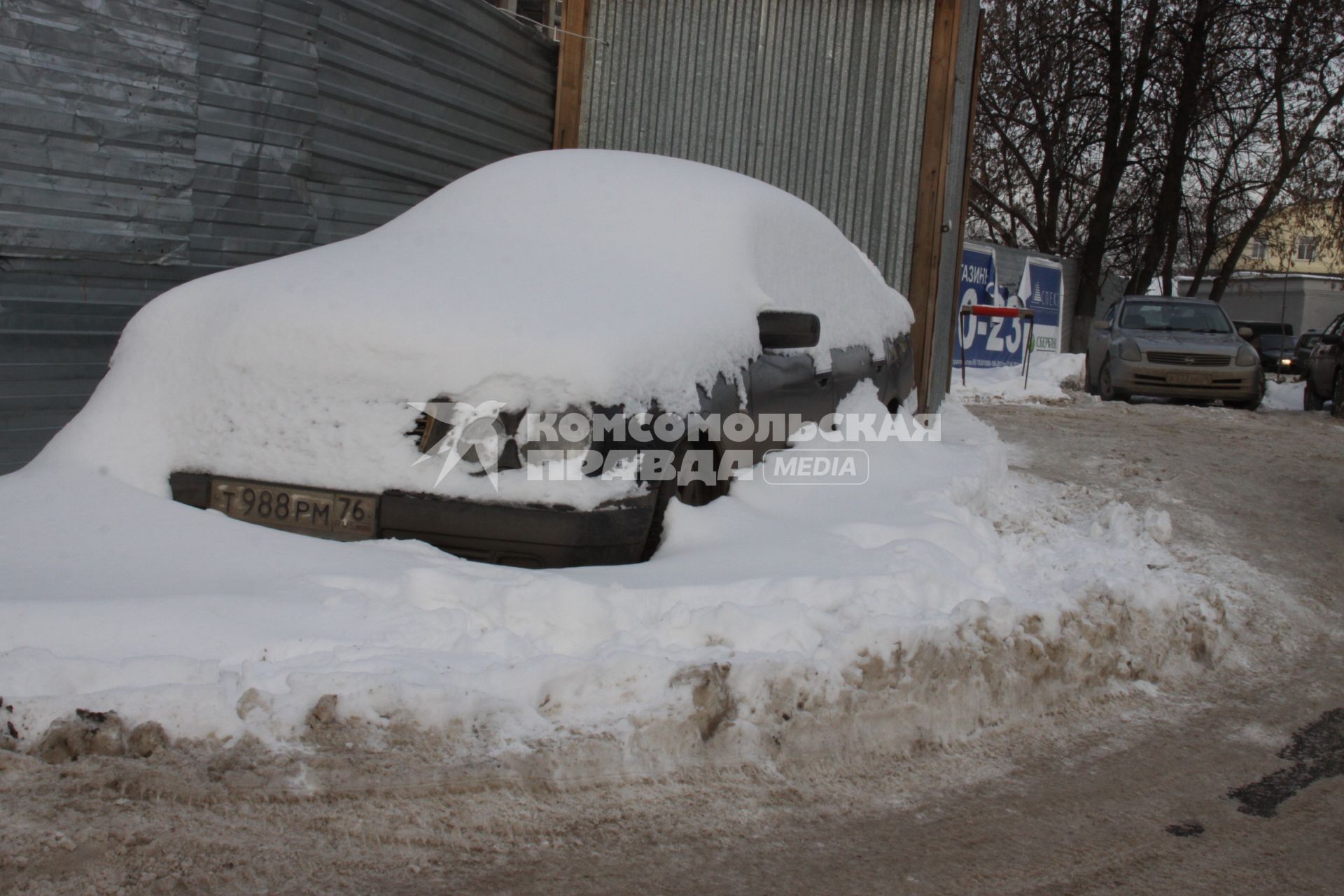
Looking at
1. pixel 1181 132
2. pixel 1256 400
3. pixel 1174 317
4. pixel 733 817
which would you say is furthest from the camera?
pixel 1181 132

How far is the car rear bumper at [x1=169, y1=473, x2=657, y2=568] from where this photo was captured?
11.0 ft

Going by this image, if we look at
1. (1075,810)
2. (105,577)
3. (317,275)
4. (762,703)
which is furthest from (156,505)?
(1075,810)

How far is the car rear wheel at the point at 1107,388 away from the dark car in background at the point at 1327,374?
86.0 inches

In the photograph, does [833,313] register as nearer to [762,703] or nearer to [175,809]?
[762,703]

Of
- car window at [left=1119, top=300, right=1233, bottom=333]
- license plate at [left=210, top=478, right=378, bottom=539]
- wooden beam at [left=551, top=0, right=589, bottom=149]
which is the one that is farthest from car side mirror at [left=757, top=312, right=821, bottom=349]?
car window at [left=1119, top=300, right=1233, bottom=333]

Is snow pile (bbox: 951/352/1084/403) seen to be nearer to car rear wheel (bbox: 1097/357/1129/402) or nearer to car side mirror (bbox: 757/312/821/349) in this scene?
car rear wheel (bbox: 1097/357/1129/402)

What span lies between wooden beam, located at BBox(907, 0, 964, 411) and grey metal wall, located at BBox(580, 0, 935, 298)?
7 cm

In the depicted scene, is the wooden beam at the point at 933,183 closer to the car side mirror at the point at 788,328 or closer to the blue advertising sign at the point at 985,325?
the car side mirror at the point at 788,328

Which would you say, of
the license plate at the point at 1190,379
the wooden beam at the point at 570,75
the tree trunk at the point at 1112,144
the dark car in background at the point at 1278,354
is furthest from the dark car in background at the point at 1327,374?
the wooden beam at the point at 570,75

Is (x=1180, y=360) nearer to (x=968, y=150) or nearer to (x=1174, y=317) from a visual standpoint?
(x=1174, y=317)

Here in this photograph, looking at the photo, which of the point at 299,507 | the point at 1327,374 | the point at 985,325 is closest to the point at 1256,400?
the point at 1327,374

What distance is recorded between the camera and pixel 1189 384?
13.3 metres

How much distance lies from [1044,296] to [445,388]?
55.5 feet

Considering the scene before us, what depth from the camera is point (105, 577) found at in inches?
121
